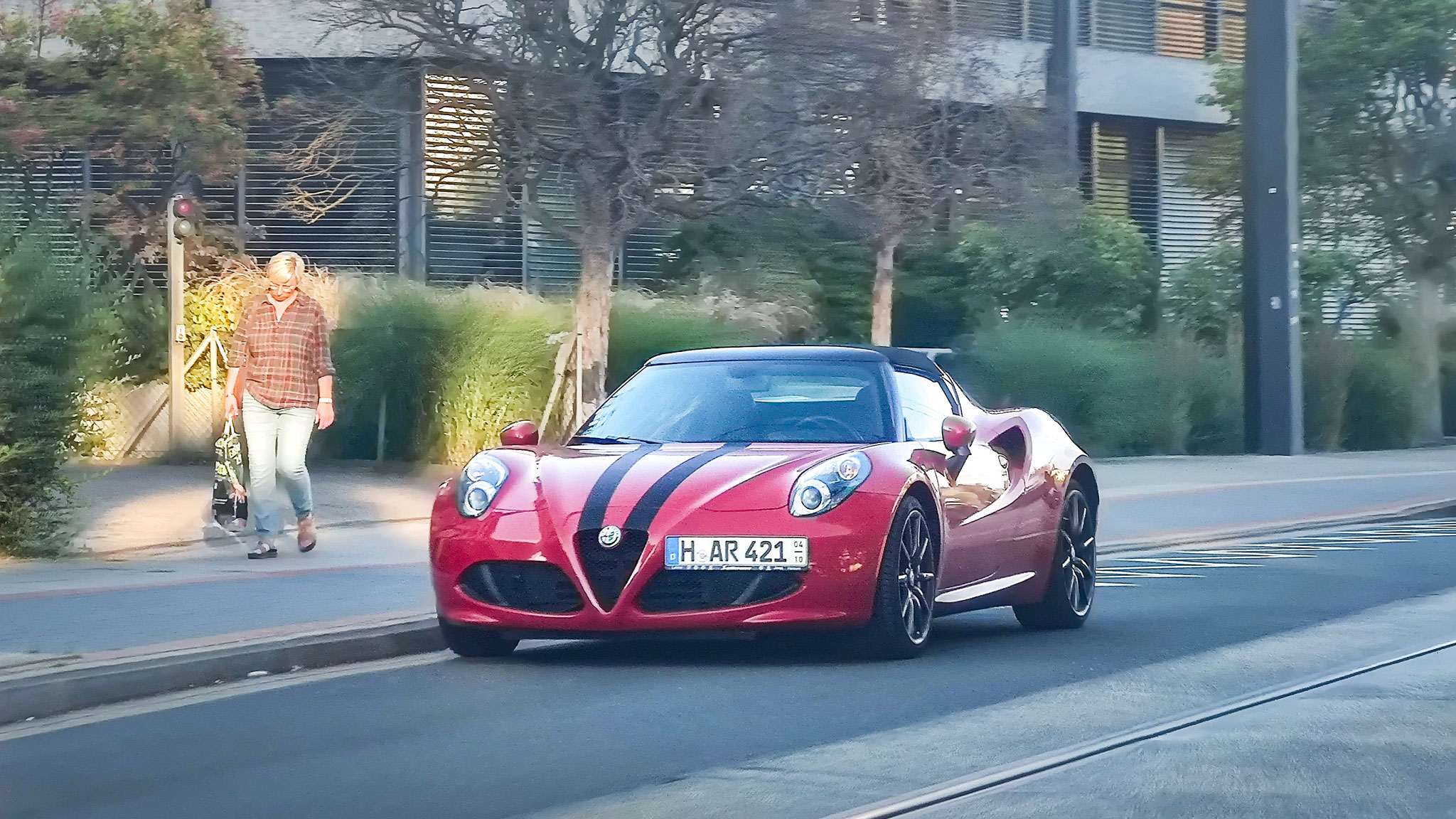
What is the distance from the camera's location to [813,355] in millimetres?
9695

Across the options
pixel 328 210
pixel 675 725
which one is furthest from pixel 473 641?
pixel 328 210

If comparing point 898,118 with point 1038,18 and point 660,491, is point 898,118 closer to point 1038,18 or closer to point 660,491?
point 660,491

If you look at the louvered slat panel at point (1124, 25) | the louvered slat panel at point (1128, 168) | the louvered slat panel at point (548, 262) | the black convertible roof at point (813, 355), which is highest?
the louvered slat panel at point (1124, 25)

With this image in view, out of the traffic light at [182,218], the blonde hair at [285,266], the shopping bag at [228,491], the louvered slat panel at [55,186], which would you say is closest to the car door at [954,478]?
the blonde hair at [285,266]

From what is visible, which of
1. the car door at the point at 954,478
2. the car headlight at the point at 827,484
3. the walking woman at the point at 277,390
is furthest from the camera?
the walking woman at the point at 277,390

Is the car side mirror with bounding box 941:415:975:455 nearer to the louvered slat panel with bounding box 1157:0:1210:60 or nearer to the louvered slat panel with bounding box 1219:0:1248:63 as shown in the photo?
the louvered slat panel with bounding box 1157:0:1210:60

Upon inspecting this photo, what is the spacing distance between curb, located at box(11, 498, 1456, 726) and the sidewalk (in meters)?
0.24

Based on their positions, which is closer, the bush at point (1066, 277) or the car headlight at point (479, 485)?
the car headlight at point (479, 485)

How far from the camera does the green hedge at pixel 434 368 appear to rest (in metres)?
20.0

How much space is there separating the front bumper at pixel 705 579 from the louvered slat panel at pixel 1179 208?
28.5 meters

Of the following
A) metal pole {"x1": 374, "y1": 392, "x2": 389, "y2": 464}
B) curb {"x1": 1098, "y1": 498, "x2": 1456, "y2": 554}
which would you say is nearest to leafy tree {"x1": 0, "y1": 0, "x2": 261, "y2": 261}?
metal pole {"x1": 374, "y1": 392, "x2": 389, "y2": 464}

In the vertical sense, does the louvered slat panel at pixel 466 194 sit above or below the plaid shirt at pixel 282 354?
above

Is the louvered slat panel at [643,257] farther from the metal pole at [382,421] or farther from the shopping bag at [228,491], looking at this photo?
the shopping bag at [228,491]

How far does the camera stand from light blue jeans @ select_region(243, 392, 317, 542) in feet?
40.8
